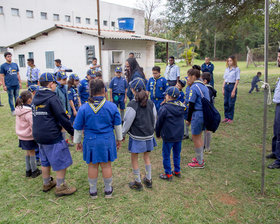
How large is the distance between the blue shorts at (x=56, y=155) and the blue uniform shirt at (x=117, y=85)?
11.0 ft

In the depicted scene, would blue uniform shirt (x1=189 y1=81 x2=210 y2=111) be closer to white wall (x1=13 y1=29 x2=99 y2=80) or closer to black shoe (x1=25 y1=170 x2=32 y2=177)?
black shoe (x1=25 y1=170 x2=32 y2=177)

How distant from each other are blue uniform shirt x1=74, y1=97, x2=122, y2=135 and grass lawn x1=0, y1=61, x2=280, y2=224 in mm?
1095

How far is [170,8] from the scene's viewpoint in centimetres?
1102

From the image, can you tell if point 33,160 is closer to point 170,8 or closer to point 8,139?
point 8,139

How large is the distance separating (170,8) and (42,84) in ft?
30.3

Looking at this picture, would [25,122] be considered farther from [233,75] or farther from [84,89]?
[233,75]

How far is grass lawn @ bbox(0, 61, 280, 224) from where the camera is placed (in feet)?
10.2

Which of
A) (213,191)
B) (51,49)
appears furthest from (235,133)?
(51,49)

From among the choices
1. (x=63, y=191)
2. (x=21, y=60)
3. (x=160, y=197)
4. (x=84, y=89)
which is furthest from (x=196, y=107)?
(x=21, y=60)

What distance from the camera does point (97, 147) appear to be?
3.22 meters

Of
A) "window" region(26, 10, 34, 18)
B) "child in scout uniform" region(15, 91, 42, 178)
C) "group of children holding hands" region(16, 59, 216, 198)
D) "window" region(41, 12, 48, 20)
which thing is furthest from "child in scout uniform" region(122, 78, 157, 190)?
"window" region(41, 12, 48, 20)

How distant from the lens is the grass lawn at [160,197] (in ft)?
10.2

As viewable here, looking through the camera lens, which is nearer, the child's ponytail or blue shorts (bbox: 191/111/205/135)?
the child's ponytail

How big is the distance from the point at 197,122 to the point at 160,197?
1.47 metres
